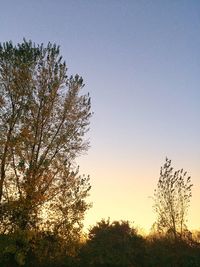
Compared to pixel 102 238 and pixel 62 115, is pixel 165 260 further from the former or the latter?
pixel 62 115

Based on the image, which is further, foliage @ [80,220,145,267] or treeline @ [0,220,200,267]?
foliage @ [80,220,145,267]

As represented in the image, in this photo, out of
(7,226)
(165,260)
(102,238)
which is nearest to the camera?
(7,226)

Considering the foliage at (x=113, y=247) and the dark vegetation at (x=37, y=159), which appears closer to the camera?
the dark vegetation at (x=37, y=159)

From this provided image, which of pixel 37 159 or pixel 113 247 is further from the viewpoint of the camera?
pixel 113 247

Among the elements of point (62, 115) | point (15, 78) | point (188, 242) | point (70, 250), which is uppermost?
point (15, 78)

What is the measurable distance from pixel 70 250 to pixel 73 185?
12.3ft

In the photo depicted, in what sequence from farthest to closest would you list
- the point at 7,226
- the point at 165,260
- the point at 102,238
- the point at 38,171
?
the point at 102,238 → the point at 165,260 → the point at 38,171 → the point at 7,226

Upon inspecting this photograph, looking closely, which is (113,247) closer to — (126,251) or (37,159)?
(126,251)

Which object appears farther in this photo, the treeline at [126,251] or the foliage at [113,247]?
the foliage at [113,247]

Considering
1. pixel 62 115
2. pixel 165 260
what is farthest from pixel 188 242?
pixel 62 115

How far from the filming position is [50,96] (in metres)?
24.9

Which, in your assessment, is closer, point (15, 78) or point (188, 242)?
point (15, 78)

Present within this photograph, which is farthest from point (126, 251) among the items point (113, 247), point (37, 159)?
point (37, 159)

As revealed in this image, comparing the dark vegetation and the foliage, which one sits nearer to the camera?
the dark vegetation
